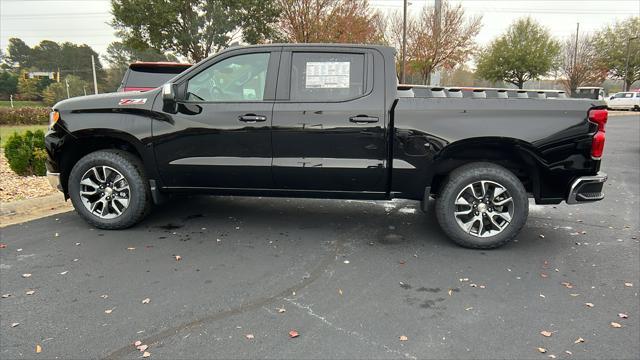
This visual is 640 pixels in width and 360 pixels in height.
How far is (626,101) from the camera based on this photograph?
117 feet

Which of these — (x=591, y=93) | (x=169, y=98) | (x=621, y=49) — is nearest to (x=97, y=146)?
(x=169, y=98)

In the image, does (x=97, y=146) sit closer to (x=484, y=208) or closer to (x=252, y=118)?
(x=252, y=118)

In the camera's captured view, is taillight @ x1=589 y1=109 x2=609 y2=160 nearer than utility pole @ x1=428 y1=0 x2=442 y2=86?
Yes

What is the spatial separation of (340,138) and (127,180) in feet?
7.35

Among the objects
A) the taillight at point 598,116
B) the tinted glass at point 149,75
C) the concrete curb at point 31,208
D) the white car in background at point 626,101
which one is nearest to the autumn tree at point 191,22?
the tinted glass at point 149,75

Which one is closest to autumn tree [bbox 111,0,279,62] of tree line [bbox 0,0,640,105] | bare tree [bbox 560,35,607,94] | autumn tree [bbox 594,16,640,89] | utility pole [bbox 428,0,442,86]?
tree line [bbox 0,0,640,105]

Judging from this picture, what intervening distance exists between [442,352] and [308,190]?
7.23 ft

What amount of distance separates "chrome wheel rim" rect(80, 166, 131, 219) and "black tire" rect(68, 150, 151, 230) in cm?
4

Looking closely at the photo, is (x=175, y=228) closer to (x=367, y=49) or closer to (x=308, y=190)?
(x=308, y=190)

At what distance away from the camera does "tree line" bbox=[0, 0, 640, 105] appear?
2177 centimetres

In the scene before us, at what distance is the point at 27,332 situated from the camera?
2816mm

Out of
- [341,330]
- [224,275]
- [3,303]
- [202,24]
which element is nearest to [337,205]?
[224,275]

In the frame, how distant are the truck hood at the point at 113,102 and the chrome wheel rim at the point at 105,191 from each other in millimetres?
638

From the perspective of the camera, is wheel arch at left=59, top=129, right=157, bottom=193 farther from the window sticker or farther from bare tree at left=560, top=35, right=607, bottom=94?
bare tree at left=560, top=35, right=607, bottom=94
